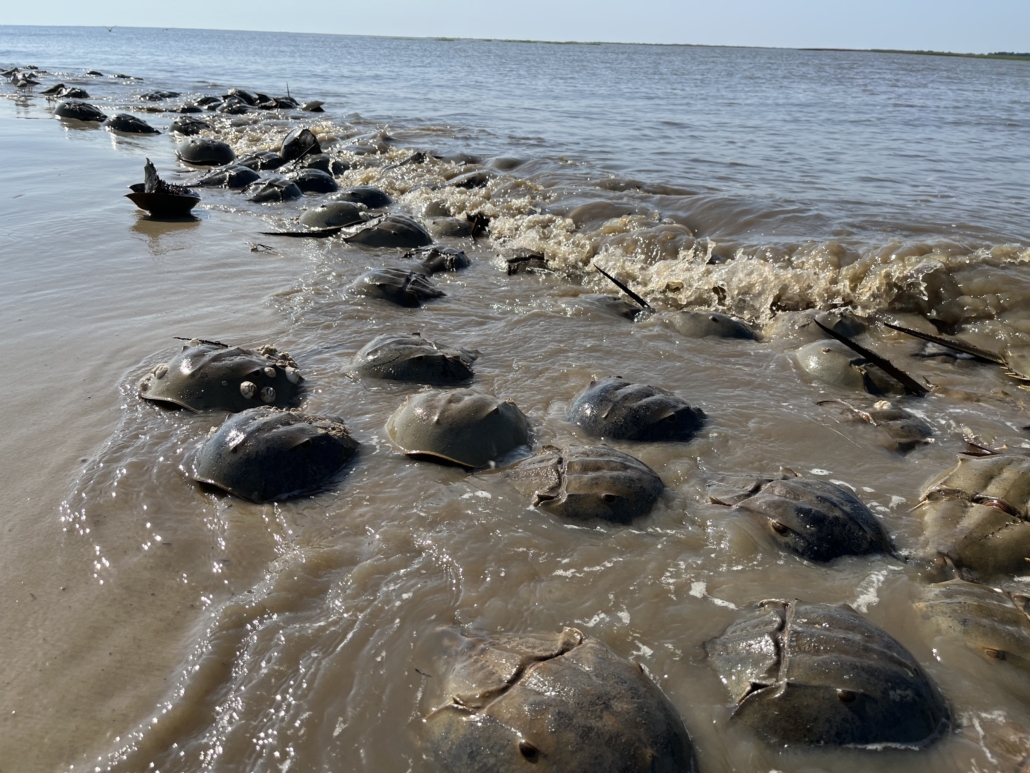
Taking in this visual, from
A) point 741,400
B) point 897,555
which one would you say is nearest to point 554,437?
point 741,400

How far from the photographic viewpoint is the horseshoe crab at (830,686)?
175 cm

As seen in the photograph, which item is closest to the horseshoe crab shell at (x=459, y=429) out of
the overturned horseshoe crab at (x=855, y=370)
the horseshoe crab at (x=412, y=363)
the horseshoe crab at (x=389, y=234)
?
the horseshoe crab at (x=412, y=363)

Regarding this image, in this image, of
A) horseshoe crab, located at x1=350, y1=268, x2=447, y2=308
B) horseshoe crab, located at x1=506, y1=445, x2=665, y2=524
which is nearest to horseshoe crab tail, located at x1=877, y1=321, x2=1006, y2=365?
horseshoe crab, located at x1=506, y1=445, x2=665, y2=524

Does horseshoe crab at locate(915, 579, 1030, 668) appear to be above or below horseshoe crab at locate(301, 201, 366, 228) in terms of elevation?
below

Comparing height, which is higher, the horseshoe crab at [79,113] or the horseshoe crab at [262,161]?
the horseshoe crab at [79,113]

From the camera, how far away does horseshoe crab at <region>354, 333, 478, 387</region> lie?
365 cm

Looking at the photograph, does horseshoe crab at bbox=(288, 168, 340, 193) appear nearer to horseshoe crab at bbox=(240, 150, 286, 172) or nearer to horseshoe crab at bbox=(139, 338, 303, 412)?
horseshoe crab at bbox=(240, 150, 286, 172)

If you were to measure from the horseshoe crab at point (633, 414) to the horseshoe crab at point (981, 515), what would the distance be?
103 cm

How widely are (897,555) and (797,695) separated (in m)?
0.99

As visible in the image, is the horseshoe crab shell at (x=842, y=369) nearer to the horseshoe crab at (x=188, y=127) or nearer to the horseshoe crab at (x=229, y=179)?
the horseshoe crab at (x=229, y=179)

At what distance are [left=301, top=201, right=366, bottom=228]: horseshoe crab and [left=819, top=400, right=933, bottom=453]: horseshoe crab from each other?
4.89 metres

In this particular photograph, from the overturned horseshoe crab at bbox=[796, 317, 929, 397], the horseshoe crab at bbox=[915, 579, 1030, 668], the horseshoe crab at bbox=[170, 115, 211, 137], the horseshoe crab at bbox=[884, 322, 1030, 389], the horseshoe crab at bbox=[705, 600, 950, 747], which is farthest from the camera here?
the horseshoe crab at bbox=[170, 115, 211, 137]

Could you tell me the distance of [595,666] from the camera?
1.74 meters

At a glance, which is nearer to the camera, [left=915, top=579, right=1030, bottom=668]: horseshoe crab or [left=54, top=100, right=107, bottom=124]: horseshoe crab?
[left=915, top=579, right=1030, bottom=668]: horseshoe crab
